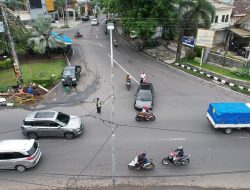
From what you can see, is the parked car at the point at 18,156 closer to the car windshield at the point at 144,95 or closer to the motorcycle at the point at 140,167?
the motorcycle at the point at 140,167

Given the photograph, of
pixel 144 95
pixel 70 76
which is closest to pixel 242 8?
pixel 144 95

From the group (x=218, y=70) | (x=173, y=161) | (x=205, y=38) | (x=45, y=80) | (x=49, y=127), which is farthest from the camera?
(x=218, y=70)

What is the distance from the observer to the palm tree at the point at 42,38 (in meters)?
34.4

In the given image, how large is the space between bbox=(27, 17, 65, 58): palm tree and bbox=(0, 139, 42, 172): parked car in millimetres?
19986

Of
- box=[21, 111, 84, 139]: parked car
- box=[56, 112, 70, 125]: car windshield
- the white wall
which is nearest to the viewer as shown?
box=[21, 111, 84, 139]: parked car

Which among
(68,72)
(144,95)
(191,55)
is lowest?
(144,95)

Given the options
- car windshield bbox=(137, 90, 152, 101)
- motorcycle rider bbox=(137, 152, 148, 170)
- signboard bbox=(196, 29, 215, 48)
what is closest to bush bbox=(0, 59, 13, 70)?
car windshield bbox=(137, 90, 152, 101)

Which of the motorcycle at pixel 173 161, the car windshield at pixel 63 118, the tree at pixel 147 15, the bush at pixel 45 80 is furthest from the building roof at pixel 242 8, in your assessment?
the car windshield at pixel 63 118

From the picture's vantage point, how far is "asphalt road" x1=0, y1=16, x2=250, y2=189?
54.7 ft

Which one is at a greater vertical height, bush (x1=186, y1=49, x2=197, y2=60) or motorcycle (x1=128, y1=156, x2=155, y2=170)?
bush (x1=186, y1=49, x2=197, y2=60)

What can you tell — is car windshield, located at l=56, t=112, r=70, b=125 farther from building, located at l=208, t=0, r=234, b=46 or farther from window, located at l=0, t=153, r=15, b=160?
building, located at l=208, t=0, r=234, b=46

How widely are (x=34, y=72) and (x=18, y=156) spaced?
17846 millimetres

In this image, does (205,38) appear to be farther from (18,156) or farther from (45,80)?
(18,156)

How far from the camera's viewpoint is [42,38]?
34.8m
